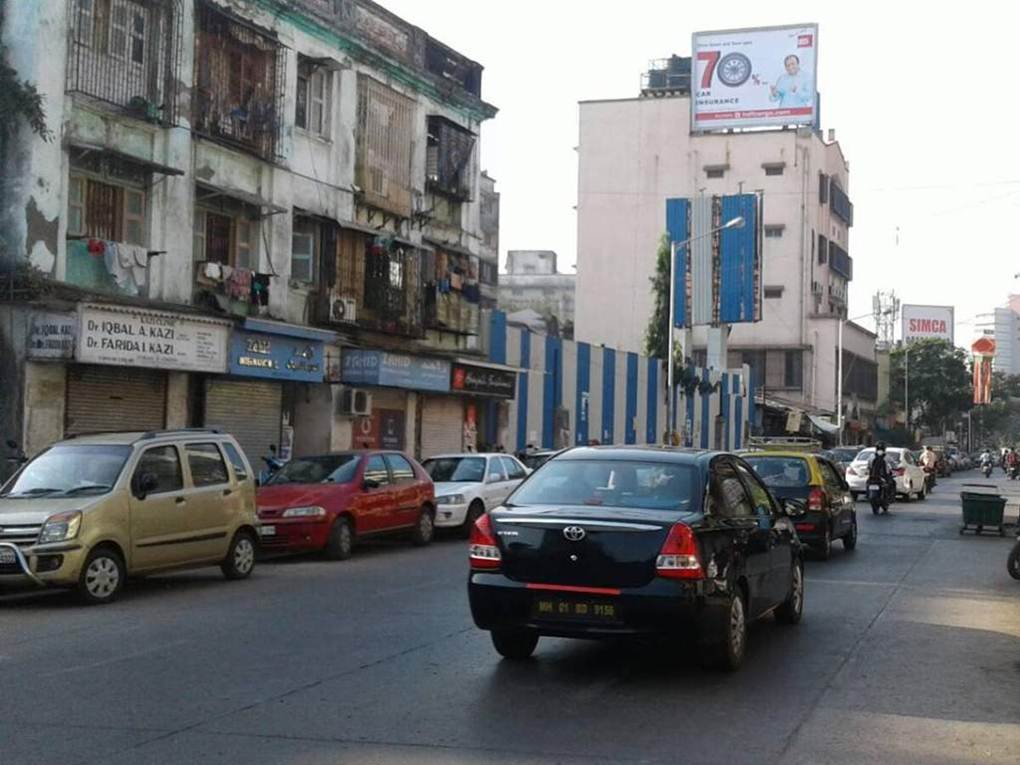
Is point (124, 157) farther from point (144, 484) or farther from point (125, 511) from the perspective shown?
point (125, 511)

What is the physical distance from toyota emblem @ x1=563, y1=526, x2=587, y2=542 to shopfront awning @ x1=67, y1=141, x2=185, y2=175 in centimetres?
1512

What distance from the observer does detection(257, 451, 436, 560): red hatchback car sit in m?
17.6

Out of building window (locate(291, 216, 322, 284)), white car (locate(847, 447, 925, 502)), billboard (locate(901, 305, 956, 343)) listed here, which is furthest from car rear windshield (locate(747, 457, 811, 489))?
billboard (locate(901, 305, 956, 343))

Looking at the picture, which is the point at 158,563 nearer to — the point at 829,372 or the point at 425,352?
the point at 425,352

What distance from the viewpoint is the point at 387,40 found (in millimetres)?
30922

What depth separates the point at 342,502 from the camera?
17969 mm

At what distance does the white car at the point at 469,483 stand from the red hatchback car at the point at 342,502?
90 cm

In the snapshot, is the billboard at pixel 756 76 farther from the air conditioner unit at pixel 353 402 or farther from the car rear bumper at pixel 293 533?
the car rear bumper at pixel 293 533

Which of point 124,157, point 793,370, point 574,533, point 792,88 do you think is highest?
point 792,88

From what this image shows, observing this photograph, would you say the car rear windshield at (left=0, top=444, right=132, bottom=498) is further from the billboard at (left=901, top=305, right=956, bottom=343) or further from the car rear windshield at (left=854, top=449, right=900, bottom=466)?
the billboard at (left=901, top=305, right=956, bottom=343)

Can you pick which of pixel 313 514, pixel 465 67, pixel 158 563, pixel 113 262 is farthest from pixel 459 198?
pixel 158 563

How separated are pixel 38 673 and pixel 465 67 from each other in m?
28.0

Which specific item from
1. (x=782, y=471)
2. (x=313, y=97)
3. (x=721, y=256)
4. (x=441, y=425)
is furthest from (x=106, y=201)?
(x=721, y=256)

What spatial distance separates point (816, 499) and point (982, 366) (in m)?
77.0
